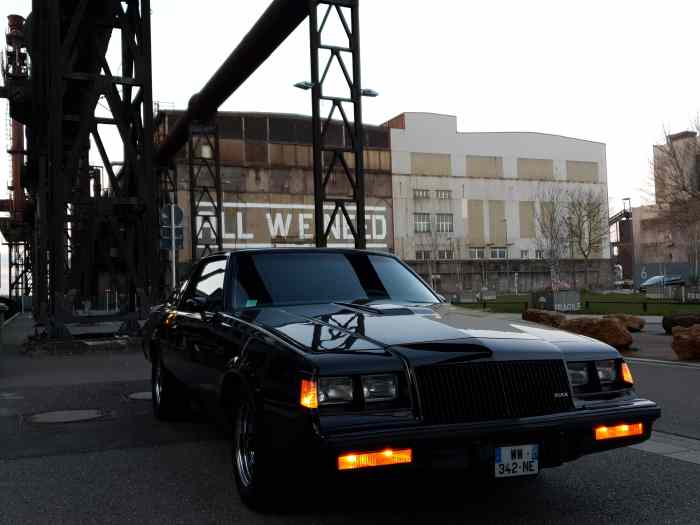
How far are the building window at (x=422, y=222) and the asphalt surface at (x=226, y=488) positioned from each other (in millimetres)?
58430

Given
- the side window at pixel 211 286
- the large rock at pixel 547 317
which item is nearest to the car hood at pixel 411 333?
the side window at pixel 211 286

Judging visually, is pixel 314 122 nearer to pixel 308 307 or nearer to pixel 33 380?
pixel 33 380

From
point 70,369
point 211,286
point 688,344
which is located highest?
point 211,286

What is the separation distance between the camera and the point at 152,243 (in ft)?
55.7

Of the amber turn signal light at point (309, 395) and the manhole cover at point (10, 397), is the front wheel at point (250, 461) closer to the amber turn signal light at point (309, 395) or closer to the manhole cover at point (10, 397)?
the amber turn signal light at point (309, 395)

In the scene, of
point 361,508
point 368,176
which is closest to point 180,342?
point 361,508

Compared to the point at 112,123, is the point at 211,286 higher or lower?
lower

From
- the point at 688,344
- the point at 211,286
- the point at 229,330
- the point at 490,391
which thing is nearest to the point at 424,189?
the point at 688,344

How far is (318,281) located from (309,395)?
71.8 inches

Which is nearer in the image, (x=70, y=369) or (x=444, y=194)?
(x=70, y=369)

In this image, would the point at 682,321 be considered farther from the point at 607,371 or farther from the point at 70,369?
the point at 70,369

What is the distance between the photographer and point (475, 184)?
2682 inches

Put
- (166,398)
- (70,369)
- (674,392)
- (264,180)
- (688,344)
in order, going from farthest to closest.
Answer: (264,180) < (70,369) < (688,344) < (674,392) < (166,398)

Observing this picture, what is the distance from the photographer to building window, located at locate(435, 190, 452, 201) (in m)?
66.3
